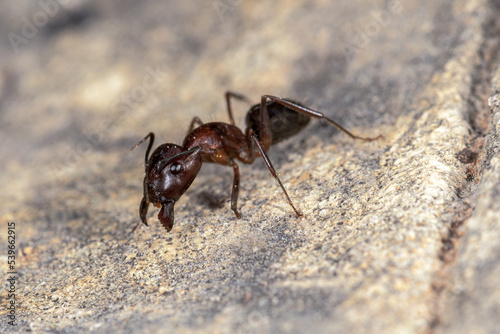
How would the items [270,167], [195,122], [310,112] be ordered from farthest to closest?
[195,122] < [310,112] < [270,167]

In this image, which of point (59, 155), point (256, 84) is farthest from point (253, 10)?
point (59, 155)

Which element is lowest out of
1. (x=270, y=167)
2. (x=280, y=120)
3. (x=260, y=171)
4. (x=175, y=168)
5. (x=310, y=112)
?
(x=260, y=171)

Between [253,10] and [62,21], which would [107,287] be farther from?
[62,21]

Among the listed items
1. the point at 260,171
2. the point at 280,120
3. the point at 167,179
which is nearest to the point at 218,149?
the point at 260,171

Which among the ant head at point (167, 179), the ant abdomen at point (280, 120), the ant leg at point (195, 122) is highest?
the ant abdomen at point (280, 120)

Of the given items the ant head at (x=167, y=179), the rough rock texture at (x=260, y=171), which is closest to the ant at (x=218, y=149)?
the ant head at (x=167, y=179)

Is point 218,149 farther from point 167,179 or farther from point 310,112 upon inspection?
point 310,112

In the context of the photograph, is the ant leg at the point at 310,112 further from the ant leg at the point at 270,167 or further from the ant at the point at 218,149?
the ant leg at the point at 270,167
